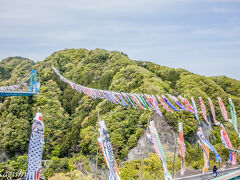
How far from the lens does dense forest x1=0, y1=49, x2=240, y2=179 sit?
25438mm

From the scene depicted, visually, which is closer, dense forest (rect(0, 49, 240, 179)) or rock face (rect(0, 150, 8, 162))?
dense forest (rect(0, 49, 240, 179))

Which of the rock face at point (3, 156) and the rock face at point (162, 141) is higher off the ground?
the rock face at point (162, 141)

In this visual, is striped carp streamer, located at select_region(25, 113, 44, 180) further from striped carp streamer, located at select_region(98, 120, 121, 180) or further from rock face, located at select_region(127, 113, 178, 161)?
rock face, located at select_region(127, 113, 178, 161)

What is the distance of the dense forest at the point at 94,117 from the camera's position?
25.4 metres

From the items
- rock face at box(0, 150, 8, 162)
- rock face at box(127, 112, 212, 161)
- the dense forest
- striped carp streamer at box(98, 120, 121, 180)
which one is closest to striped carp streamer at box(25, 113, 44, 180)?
striped carp streamer at box(98, 120, 121, 180)

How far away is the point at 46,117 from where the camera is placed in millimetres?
39844

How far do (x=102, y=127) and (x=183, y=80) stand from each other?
104 ft

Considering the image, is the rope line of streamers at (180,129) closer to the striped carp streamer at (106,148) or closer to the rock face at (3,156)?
the striped carp streamer at (106,148)

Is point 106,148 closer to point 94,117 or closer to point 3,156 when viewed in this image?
point 94,117

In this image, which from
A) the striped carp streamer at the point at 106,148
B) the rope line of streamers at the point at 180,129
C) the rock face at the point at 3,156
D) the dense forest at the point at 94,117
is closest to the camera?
the striped carp streamer at the point at 106,148

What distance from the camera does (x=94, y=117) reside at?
32.5 meters

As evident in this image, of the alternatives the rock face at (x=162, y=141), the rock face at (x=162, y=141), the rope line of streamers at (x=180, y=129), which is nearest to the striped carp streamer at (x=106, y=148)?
the rope line of streamers at (x=180, y=129)

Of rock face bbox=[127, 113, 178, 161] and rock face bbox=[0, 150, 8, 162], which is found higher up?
rock face bbox=[127, 113, 178, 161]

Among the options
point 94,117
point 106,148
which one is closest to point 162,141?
point 94,117
